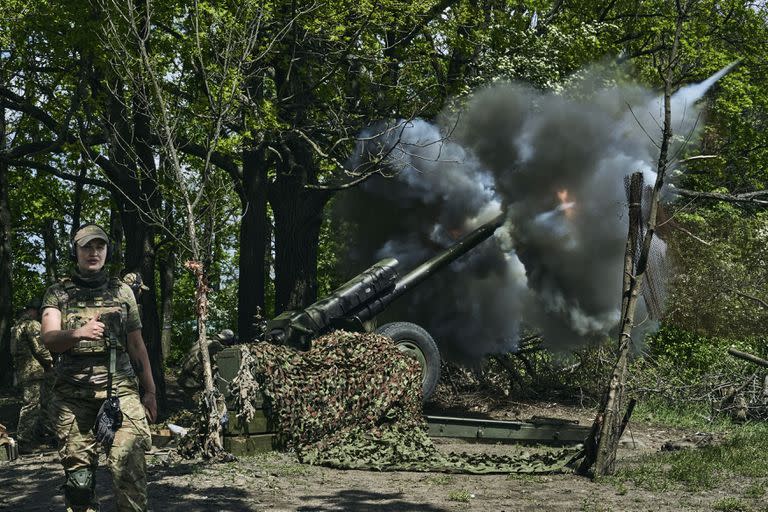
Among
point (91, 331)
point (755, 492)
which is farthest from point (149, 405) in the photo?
point (755, 492)

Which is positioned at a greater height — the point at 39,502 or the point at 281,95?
the point at 281,95

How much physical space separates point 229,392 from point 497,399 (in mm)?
7222

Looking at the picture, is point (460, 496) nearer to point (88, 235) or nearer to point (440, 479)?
point (440, 479)

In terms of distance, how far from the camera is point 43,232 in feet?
109

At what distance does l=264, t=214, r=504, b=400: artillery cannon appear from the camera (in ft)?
43.3

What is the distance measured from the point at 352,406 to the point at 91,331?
656 centimetres

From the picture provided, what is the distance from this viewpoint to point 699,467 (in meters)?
9.44

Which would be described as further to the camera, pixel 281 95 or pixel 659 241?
pixel 281 95

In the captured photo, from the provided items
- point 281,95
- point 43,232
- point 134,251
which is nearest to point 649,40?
point 281,95

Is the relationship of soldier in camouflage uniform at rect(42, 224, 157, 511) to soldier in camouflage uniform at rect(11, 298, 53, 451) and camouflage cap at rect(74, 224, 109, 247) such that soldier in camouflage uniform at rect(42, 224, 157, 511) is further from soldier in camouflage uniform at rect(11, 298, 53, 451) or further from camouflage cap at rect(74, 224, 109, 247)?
soldier in camouflage uniform at rect(11, 298, 53, 451)

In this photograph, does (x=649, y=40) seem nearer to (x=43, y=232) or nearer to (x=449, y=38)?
(x=449, y=38)

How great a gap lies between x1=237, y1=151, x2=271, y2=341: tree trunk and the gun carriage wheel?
357 cm

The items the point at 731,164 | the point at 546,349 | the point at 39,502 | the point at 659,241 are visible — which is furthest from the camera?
the point at 731,164

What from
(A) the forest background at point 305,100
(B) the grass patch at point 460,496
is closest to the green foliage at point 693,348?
(A) the forest background at point 305,100
